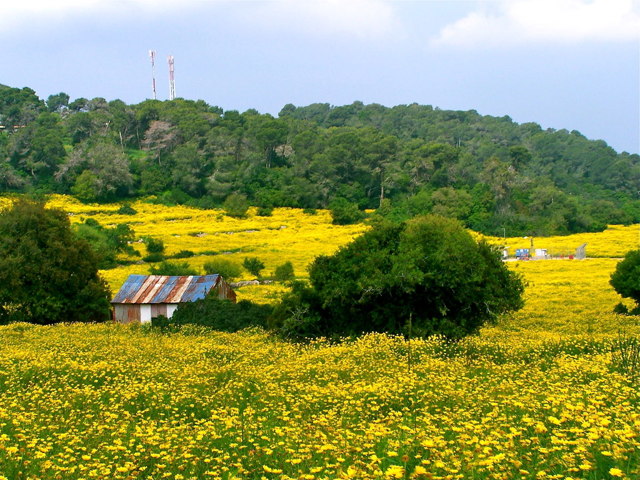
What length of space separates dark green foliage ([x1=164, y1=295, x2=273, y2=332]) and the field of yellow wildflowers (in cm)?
322

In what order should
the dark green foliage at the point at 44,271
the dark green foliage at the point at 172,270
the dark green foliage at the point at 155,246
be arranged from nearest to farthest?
the dark green foliage at the point at 44,271 < the dark green foliage at the point at 172,270 < the dark green foliage at the point at 155,246

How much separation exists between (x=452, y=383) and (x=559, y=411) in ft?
8.68

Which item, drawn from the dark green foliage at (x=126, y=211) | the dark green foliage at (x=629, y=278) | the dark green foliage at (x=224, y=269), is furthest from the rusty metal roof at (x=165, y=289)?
the dark green foliage at (x=126, y=211)

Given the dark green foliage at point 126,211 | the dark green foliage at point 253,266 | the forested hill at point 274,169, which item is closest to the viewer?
the dark green foliage at point 253,266

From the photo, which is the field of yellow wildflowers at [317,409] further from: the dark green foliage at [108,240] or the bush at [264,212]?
the bush at [264,212]

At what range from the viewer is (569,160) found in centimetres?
14050

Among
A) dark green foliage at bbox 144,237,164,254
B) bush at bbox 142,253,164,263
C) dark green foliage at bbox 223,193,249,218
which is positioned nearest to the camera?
bush at bbox 142,253,164,263

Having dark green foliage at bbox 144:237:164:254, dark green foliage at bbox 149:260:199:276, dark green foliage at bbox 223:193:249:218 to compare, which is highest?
dark green foliage at bbox 223:193:249:218

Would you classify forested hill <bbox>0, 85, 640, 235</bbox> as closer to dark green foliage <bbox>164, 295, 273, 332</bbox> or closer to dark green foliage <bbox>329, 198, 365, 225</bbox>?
dark green foliage <bbox>329, 198, 365, 225</bbox>

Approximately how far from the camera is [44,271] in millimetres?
30719

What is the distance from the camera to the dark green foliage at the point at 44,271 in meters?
30.6

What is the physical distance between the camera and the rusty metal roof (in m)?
32.9

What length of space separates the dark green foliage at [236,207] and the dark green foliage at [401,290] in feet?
197

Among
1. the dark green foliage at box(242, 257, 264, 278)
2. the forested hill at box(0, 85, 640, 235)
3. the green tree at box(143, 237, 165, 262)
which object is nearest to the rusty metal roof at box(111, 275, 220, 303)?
the dark green foliage at box(242, 257, 264, 278)
